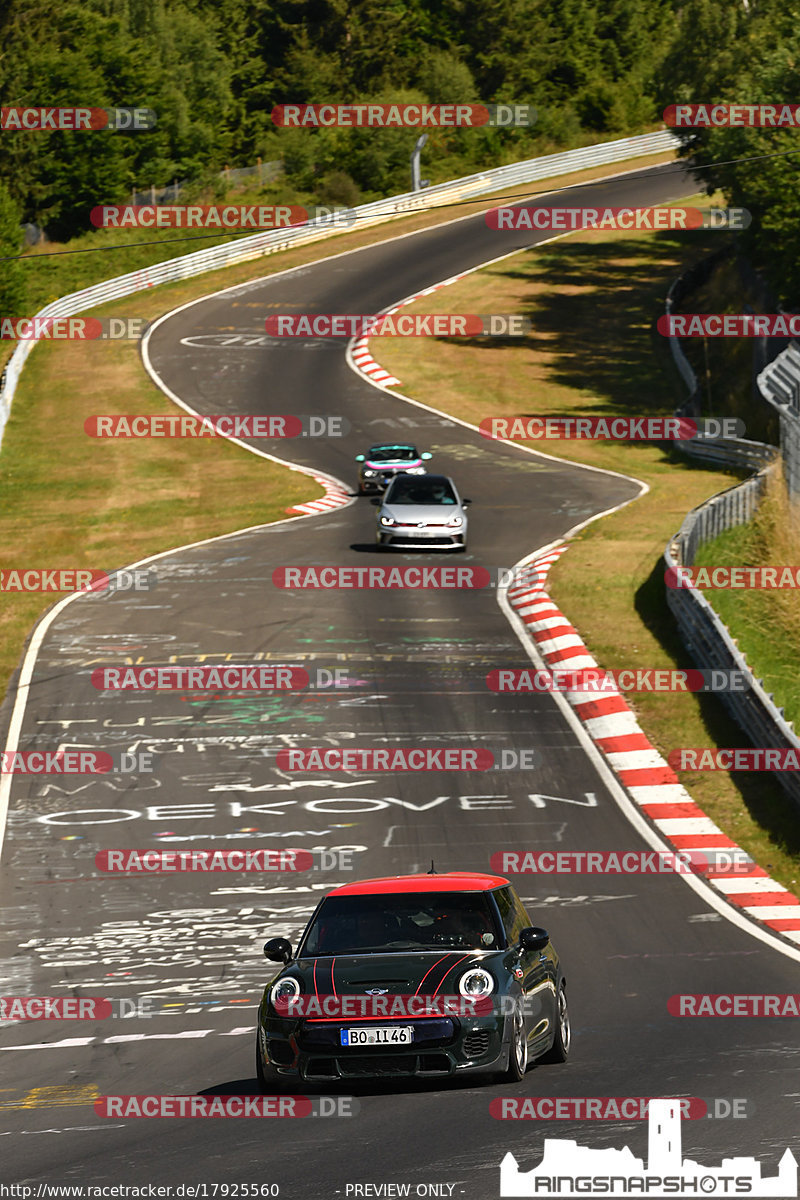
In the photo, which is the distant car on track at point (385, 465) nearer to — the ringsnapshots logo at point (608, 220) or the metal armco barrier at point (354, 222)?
the metal armco barrier at point (354, 222)

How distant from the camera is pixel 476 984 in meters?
9.50

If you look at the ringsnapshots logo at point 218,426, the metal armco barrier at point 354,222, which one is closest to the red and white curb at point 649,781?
the ringsnapshots logo at point 218,426

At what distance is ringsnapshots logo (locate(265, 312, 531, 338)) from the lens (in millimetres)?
59469

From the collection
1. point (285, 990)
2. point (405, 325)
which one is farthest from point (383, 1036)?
point (405, 325)

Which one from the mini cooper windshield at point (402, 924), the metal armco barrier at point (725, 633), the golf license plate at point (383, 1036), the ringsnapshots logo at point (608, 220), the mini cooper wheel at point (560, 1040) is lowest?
the metal armco barrier at point (725, 633)

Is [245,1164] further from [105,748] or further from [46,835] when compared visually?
[105,748]

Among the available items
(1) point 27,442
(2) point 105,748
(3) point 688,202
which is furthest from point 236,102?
(2) point 105,748

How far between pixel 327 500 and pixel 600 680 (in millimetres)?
16622

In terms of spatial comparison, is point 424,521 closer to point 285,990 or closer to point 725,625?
point 725,625

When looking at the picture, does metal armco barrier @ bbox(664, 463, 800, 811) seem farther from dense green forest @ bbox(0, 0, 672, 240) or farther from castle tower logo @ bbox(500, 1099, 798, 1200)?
dense green forest @ bbox(0, 0, 672, 240)

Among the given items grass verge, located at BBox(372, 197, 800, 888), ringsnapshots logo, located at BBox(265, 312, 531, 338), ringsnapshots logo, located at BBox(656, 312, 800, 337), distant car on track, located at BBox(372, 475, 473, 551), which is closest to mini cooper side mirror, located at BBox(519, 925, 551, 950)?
grass verge, located at BBox(372, 197, 800, 888)

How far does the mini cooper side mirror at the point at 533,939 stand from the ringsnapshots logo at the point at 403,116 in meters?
77.9

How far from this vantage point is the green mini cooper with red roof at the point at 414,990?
9.22 metres

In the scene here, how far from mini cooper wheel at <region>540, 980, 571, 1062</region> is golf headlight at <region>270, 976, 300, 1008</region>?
1.68 m
